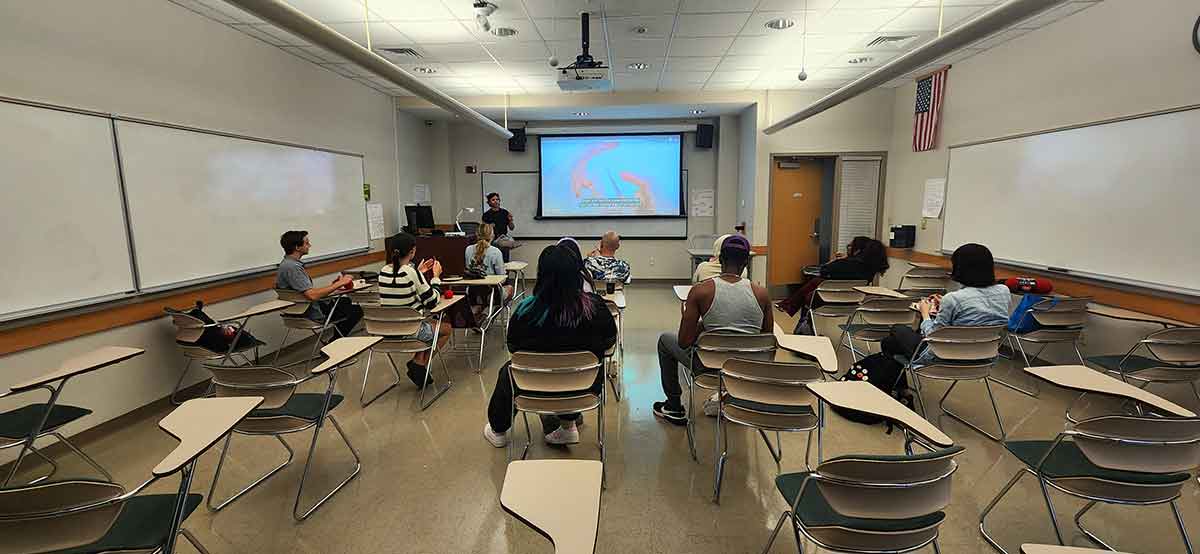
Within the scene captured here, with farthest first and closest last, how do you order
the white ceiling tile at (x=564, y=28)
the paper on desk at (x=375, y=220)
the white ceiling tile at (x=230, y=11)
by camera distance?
the paper on desk at (x=375, y=220)
the white ceiling tile at (x=564, y=28)
the white ceiling tile at (x=230, y=11)

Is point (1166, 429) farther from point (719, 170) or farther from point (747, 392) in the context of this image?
point (719, 170)

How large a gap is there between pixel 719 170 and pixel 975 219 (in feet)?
13.4

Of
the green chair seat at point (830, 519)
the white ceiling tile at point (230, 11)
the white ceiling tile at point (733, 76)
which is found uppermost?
the white ceiling tile at point (733, 76)

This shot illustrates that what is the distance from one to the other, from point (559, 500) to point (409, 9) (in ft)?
14.1

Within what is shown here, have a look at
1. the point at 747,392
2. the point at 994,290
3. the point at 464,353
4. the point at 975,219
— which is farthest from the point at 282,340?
the point at 975,219

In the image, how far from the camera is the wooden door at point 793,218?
7.77m

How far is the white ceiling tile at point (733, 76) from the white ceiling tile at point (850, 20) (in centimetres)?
158

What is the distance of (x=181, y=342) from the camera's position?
3547 mm

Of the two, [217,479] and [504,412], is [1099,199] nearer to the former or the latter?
[504,412]

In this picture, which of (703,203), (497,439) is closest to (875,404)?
(497,439)

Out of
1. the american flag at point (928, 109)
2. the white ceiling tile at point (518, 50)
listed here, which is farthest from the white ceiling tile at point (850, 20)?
the white ceiling tile at point (518, 50)

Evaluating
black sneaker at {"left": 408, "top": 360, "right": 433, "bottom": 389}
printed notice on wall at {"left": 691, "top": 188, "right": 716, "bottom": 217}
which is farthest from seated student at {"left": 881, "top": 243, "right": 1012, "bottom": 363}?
printed notice on wall at {"left": 691, "top": 188, "right": 716, "bottom": 217}

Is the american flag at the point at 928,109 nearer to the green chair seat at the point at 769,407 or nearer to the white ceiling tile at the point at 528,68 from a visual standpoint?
the white ceiling tile at the point at 528,68

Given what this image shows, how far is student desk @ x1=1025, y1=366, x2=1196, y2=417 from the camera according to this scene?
195cm
